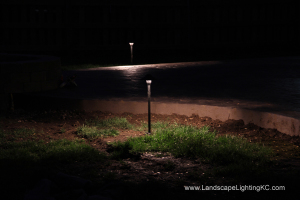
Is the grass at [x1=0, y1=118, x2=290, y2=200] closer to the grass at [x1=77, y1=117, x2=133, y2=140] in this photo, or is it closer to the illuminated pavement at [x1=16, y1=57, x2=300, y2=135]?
the grass at [x1=77, y1=117, x2=133, y2=140]

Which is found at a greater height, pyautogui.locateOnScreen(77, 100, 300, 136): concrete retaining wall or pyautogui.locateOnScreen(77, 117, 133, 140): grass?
pyautogui.locateOnScreen(77, 100, 300, 136): concrete retaining wall

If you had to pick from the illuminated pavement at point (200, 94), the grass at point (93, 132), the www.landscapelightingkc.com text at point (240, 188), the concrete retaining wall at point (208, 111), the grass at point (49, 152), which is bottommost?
the www.landscapelightingkc.com text at point (240, 188)

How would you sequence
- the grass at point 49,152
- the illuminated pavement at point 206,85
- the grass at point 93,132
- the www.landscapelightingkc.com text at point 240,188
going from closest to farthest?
the www.landscapelightingkc.com text at point 240,188 < the grass at point 49,152 < the grass at point 93,132 < the illuminated pavement at point 206,85

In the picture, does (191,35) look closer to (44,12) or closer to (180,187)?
(44,12)

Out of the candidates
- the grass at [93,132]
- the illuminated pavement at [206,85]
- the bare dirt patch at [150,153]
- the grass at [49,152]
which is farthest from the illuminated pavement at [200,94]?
the grass at [49,152]

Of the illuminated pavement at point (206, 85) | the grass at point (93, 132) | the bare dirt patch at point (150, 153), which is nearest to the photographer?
the bare dirt patch at point (150, 153)

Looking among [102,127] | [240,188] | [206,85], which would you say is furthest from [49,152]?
[206,85]

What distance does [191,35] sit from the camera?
20266 mm

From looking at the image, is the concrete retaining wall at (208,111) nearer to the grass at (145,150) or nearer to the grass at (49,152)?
the grass at (145,150)

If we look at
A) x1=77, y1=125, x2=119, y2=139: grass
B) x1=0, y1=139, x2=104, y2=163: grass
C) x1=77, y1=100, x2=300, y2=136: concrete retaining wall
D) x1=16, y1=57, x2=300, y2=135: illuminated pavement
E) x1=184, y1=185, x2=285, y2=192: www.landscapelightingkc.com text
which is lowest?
x1=184, y1=185, x2=285, y2=192: www.landscapelightingkc.com text

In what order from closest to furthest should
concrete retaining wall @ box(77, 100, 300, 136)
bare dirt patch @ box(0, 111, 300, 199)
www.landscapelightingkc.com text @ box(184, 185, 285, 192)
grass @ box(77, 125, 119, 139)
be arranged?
1. www.landscapelightingkc.com text @ box(184, 185, 285, 192)
2. bare dirt patch @ box(0, 111, 300, 199)
3. concrete retaining wall @ box(77, 100, 300, 136)
4. grass @ box(77, 125, 119, 139)

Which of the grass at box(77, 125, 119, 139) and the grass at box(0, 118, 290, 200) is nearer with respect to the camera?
the grass at box(0, 118, 290, 200)

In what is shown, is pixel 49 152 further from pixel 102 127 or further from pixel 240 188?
pixel 240 188

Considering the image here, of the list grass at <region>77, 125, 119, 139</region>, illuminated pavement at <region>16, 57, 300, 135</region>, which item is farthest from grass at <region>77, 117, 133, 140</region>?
illuminated pavement at <region>16, 57, 300, 135</region>
